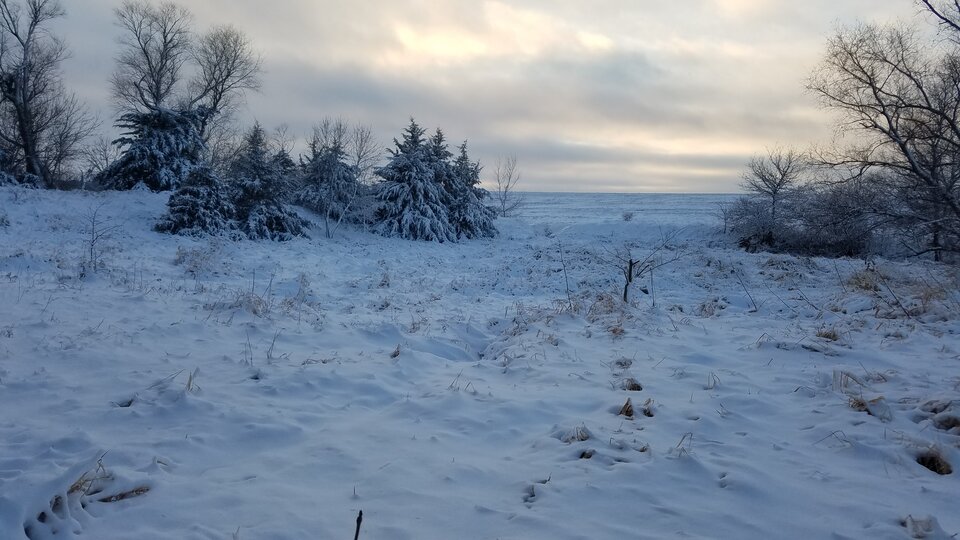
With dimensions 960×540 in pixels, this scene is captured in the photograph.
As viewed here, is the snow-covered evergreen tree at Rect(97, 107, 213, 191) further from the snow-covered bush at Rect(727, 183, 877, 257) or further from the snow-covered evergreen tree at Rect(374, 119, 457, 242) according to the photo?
the snow-covered bush at Rect(727, 183, 877, 257)

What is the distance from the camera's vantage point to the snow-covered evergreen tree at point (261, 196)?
23.3 meters

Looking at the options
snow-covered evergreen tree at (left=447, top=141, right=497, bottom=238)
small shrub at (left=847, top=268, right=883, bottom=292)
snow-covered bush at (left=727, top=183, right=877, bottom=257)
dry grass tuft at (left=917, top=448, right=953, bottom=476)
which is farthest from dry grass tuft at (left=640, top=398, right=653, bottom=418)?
snow-covered evergreen tree at (left=447, top=141, right=497, bottom=238)

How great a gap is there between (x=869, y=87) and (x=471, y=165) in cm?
2336

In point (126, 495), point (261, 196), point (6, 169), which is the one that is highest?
point (6, 169)

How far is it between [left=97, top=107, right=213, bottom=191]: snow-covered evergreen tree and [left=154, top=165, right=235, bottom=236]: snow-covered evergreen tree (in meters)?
4.91

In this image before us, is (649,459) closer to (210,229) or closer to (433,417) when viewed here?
(433,417)

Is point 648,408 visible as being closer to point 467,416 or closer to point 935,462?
point 467,416

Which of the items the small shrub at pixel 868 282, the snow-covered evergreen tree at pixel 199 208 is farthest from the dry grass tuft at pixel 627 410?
the snow-covered evergreen tree at pixel 199 208

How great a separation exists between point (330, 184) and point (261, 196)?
517 cm

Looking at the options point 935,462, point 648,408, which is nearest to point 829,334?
point 935,462

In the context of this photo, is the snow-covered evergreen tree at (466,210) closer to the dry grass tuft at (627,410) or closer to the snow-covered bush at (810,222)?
the snow-covered bush at (810,222)

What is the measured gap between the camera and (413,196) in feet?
95.8

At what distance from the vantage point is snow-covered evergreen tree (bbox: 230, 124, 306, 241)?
23.3 meters

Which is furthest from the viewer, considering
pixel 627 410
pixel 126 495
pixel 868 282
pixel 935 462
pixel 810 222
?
pixel 810 222
